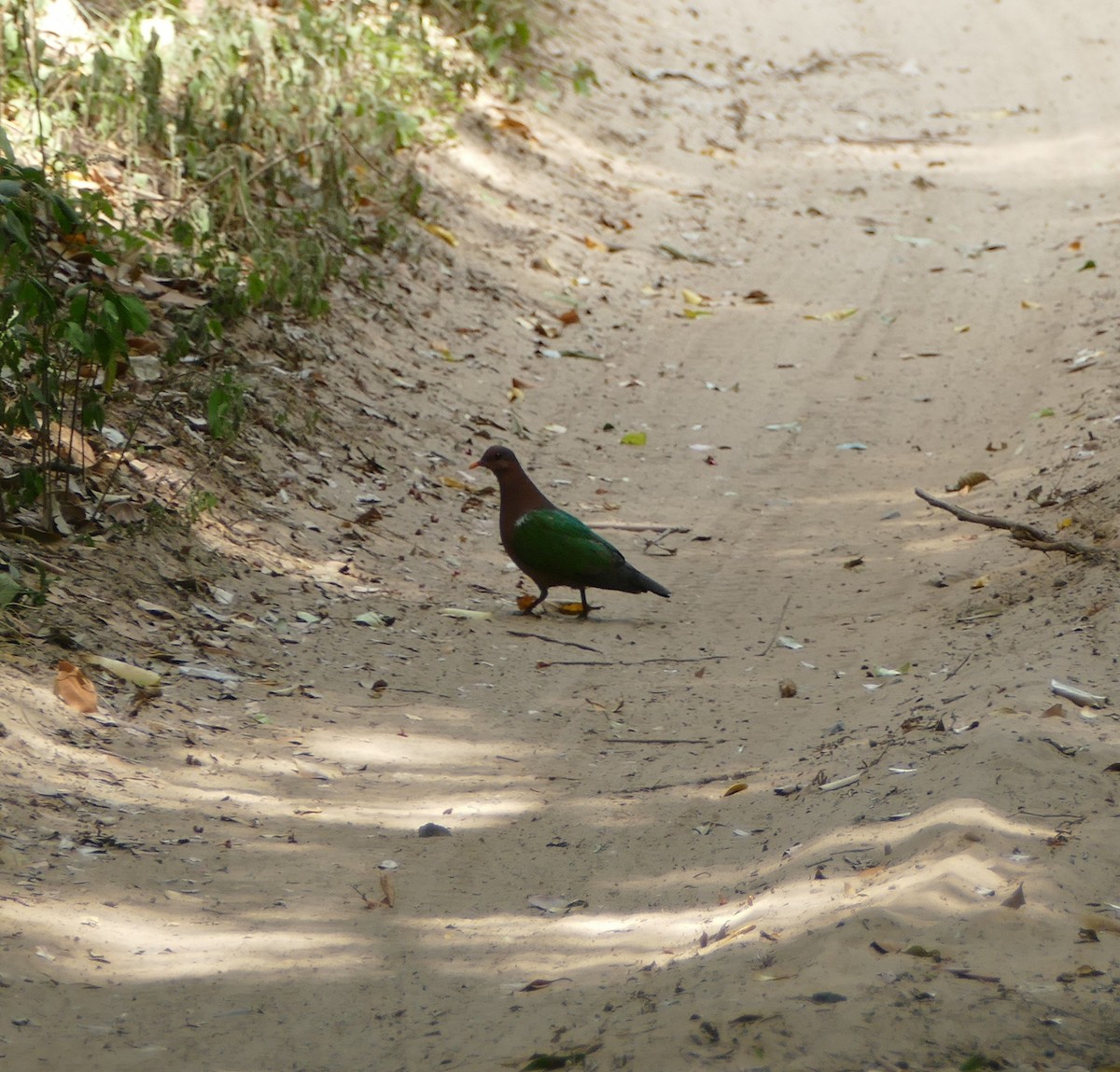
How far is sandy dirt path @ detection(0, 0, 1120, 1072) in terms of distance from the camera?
9.50 ft

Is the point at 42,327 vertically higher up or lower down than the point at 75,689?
higher up

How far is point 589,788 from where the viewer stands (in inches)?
163

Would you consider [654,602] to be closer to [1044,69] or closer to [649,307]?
[649,307]

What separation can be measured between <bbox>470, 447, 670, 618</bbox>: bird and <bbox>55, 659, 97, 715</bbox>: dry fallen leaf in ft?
6.55

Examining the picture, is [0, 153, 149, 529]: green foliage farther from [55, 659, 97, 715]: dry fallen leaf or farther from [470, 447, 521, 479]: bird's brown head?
[470, 447, 521, 479]: bird's brown head

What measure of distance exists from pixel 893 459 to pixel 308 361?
11.1ft

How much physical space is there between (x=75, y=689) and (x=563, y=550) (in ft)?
6.98

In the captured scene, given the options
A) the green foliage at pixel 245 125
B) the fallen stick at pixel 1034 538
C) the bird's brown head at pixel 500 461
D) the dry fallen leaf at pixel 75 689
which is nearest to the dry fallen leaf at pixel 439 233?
the green foliage at pixel 245 125

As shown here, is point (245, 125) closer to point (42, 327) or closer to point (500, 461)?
point (500, 461)

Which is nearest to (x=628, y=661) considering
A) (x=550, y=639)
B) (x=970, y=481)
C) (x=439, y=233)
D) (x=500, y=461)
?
(x=550, y=639)

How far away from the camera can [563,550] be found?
5.50 m

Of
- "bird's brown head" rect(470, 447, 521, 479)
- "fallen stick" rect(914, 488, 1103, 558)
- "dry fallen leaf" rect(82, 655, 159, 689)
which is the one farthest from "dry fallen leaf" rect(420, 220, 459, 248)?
"dry fallen leaf" rect(82, 655, 159, 689)

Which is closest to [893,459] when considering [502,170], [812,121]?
[502,170]

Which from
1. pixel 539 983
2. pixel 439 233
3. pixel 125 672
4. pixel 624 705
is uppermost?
pixel 439 233
